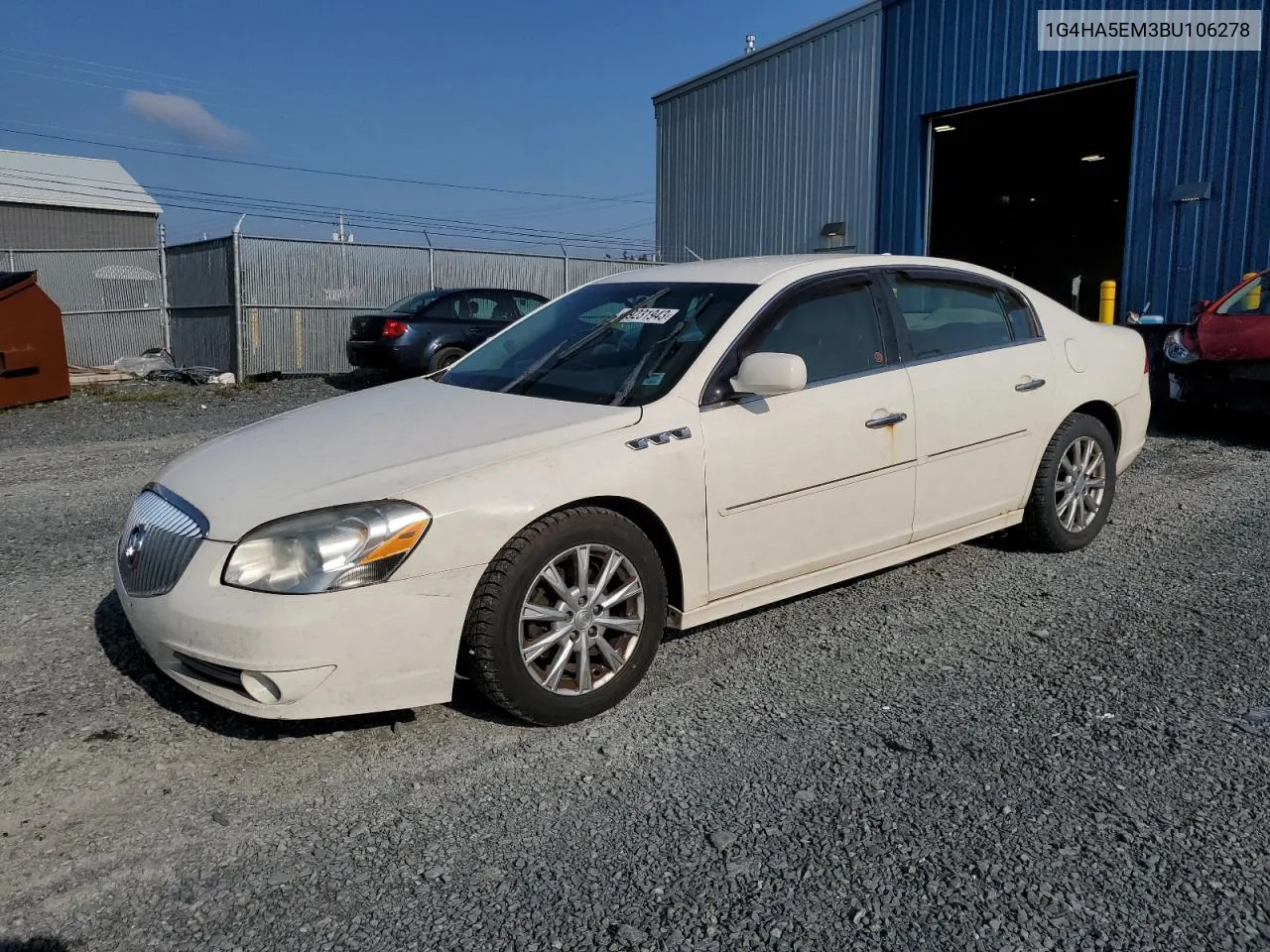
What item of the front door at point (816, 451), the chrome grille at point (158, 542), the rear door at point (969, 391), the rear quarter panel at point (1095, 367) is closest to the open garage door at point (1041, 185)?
the rear quarter panel at point (1095, 367)

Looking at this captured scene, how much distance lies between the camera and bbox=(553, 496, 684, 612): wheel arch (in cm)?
348

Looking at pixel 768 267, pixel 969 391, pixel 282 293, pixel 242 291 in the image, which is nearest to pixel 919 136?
pixel 282 293

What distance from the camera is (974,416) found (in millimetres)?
4637

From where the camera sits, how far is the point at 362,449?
11.5ft

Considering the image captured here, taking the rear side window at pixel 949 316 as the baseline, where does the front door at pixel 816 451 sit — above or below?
below

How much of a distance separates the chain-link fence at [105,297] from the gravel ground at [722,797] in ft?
49.1

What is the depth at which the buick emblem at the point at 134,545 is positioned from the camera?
11.3 ft

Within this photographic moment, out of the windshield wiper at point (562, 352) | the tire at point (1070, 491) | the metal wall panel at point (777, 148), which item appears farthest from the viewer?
the metal wall panel at point (777, 148)

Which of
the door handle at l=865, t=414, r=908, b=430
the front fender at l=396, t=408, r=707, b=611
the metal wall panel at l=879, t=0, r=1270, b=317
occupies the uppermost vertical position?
the metal wall panel at l=879, t=0, r=1270, b=317

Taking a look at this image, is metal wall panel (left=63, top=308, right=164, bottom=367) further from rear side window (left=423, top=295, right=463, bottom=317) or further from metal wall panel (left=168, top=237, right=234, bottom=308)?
rear side window (left=423, top=295, right=463, bottom=317)

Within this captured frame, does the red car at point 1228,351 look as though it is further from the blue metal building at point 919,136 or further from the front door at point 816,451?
the front door at point 816,451

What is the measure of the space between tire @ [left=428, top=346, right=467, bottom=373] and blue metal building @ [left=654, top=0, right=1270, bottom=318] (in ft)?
25.3

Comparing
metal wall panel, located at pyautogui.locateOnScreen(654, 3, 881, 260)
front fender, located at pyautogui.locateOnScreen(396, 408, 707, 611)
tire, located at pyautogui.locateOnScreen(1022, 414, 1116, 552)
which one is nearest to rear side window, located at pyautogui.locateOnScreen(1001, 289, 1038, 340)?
tire, located at pyautogui.locateOnScreen(1022, 414, 1116, 552)

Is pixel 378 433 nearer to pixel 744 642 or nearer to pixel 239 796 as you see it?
pixel 239 796
